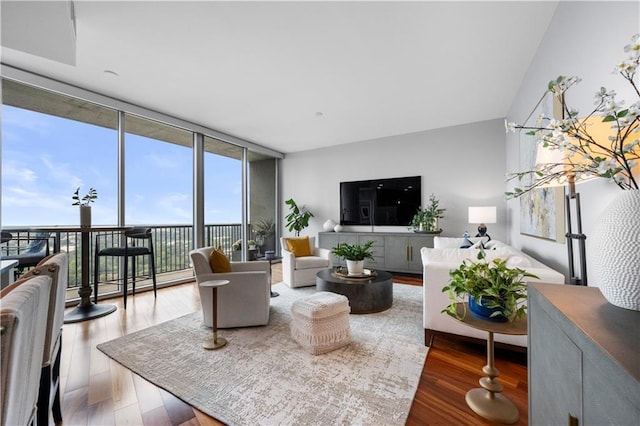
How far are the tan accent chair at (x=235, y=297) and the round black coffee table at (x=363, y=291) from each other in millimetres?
759

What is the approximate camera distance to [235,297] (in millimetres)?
2400

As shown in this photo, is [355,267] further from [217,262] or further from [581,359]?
[581,359]

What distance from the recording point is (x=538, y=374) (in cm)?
90

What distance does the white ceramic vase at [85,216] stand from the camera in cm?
274

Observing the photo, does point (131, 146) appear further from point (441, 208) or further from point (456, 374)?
point (441, 208)

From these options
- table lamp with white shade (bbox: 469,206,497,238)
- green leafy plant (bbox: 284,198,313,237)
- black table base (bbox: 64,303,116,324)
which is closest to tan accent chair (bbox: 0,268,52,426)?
black table base (bbox: 64,303,116,324)

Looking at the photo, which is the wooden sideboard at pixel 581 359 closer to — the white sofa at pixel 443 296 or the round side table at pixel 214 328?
the white sofa at pixel 443 296

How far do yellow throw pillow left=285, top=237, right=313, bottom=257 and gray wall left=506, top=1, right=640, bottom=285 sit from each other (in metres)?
2.86

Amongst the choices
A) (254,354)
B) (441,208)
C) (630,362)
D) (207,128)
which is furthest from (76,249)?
(441,208)

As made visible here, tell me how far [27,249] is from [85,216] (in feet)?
2.31

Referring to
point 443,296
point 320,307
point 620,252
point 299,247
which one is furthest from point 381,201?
point 620,252

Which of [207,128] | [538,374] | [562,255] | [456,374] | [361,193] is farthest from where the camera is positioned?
[361,193]

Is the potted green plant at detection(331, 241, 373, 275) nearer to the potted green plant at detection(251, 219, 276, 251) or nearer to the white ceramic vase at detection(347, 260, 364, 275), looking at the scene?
Result: the white ceramic vase at detection(347, 260, 364, 275)

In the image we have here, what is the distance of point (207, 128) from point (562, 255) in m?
4.99
